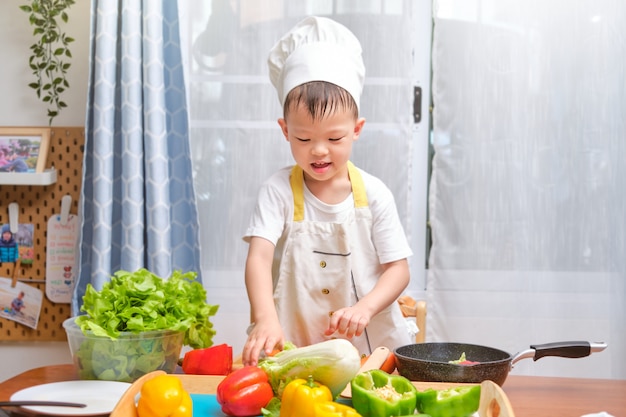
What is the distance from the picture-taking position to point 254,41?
2.55 m

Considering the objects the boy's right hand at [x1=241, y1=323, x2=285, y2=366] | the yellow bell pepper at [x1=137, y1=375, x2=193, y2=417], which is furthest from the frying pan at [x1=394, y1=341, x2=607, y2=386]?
the yellow bell pepper at [x1=137, y1=375, x2=193, y2=417]

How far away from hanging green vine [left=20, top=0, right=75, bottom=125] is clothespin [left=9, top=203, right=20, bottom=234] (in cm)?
31

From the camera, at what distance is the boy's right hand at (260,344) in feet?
4.31

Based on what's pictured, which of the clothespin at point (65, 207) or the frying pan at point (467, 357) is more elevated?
the clothespin at point (65, 207)

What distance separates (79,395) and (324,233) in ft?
2.25

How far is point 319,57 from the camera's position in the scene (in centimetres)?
158

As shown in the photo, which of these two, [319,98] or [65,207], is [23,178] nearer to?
[65,207]

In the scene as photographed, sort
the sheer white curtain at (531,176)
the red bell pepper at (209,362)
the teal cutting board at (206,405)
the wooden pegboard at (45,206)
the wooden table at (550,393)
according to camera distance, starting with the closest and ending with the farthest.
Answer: the teal cutting board at (206,405), the wooden table at (550,393), the red bell pepper at (209,362), the sheer white curtain at (531,176), the wooden pegboard at (45,206)

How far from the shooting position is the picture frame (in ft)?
8.44

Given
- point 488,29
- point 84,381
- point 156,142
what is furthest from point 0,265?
point 488,29

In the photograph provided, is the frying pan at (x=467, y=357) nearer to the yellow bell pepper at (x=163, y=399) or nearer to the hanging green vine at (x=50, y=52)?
the yellow bell pepper at (x=163, y=399)

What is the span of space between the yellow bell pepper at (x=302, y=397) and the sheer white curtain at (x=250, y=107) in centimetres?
152

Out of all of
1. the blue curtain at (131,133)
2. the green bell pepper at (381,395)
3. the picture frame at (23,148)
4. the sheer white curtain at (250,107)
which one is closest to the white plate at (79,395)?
the green bell pepper at (381,395)

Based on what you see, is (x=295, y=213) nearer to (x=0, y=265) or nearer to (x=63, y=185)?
(x=63, y=185)
